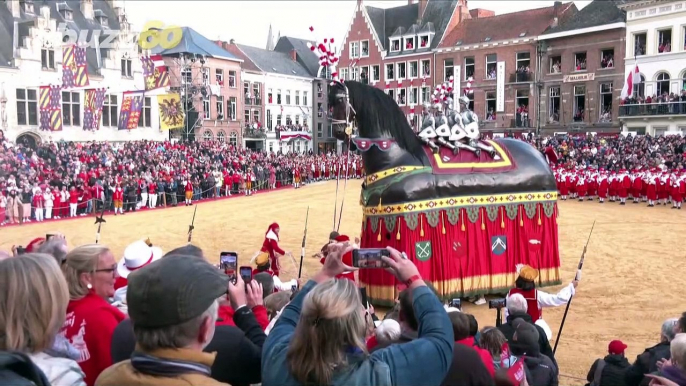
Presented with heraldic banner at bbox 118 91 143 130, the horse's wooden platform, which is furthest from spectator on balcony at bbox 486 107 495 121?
the horse's wooden platform

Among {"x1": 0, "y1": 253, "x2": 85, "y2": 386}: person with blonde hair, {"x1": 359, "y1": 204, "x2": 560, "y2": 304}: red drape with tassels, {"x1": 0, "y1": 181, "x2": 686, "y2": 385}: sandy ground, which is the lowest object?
{"x1": 0, "y1": 181, "x2": 686, "y2": 385}: sandy ground

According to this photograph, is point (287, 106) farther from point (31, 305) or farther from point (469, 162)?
point (31, 305)

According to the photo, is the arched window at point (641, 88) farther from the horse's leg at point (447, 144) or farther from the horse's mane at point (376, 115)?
the horse's mane at point (376, 115)

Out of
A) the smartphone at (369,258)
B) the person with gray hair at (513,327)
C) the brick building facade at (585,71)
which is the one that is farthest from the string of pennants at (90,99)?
the smartphone at (369,258)

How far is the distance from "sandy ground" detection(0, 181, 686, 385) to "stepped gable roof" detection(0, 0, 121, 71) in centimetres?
1490

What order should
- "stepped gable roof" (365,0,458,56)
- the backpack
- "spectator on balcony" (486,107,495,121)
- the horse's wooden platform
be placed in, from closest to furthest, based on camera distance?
the backpack
the horse's wooden platform
"spectator on balcony" (486,107,495,121)
"stepped gable roof" (365,0,458,56)

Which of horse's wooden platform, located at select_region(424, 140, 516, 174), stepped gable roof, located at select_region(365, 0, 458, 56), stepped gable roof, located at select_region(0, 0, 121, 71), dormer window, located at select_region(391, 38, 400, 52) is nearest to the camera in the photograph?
horse's wooden platform, located at select_region(424, 140, 516, 174)

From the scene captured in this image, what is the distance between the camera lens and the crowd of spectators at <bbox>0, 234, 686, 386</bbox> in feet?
7.56

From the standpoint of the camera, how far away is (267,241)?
11008 millimetres

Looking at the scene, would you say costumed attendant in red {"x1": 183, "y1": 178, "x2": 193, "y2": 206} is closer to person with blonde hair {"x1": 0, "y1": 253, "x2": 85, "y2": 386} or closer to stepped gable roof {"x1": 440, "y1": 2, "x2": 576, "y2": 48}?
person with blonde hair {"x1": 0, "y1": 253, "x2": 85, "y2": 386}

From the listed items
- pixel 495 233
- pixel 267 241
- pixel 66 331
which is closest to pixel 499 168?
pixel 495 233

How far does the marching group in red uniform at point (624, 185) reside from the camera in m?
22.3

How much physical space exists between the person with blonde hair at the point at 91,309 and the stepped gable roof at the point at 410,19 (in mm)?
45568

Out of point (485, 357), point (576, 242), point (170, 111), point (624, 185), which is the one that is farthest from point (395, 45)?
point (485, 357)
